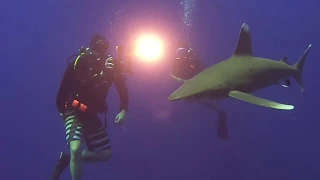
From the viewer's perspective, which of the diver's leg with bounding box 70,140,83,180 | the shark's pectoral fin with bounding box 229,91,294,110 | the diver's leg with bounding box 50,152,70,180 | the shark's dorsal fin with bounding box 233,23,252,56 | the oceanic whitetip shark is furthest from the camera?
the diver's leg with bounding box 50,152,70,180

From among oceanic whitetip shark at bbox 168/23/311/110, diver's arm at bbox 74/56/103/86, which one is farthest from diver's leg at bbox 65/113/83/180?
oceanic whitetip shark at bbox 168/23/311/110

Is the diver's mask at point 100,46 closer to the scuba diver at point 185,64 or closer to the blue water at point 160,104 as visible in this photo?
the scuba diver at point 185,64

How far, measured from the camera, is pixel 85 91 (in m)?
6.48

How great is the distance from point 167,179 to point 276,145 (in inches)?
269

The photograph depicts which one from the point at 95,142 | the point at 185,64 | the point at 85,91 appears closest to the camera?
the point at 85,91

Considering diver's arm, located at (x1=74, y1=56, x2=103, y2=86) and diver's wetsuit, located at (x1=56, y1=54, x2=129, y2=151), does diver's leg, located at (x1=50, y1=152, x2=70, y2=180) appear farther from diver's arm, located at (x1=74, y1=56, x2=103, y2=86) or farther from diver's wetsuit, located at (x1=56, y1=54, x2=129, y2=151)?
diver's arm, located at (x1=74, y1=56, x2=103, y2=86)

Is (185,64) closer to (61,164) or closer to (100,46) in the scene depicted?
(100,46)

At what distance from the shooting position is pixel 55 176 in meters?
7.14

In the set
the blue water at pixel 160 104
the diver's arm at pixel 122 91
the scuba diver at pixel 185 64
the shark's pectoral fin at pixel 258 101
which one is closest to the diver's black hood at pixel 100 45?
the diver's arm at pixel 122 91

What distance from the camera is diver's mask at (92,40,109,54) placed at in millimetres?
6514

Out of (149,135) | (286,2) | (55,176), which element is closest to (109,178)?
(149,135)

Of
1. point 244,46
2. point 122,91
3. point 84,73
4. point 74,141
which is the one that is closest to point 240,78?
point 244,46

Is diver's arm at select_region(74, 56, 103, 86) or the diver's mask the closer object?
diver's arm at select_region(74, 56, 103, 86)

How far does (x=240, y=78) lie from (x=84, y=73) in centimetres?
274
